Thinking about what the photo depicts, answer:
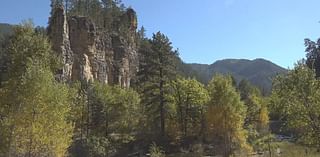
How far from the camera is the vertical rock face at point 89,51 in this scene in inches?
3593

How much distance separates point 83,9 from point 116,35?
11.4 m

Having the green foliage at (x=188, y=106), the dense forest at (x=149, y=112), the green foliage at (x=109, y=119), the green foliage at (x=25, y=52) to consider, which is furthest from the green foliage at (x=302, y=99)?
the green foliage at (x=109, y=119)

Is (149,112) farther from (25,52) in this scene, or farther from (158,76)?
(25,52)

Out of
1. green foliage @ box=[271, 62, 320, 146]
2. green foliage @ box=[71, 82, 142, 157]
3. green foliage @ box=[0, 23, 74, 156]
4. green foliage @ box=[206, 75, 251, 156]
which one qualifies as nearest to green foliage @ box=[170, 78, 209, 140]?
green foliage @ box=[206, 75, 251, 156]

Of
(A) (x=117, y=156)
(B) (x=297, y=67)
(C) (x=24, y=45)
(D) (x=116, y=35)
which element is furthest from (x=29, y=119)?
(D) (x=116, y=35)

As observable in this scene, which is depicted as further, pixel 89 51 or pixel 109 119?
pixel 89 51

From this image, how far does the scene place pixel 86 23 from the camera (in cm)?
10075

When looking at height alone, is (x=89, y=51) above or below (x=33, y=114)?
above

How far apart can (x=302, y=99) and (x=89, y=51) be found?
83.3 meters

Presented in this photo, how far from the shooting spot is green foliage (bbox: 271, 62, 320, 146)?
21.6 metres

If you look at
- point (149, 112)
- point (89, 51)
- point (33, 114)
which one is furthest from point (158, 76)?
point (89, 51)

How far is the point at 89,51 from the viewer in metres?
101

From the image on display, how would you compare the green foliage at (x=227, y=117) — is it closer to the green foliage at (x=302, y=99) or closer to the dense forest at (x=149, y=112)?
the dense forest at (x=149, y=112)

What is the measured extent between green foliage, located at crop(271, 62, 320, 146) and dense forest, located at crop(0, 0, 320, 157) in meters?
0.05
